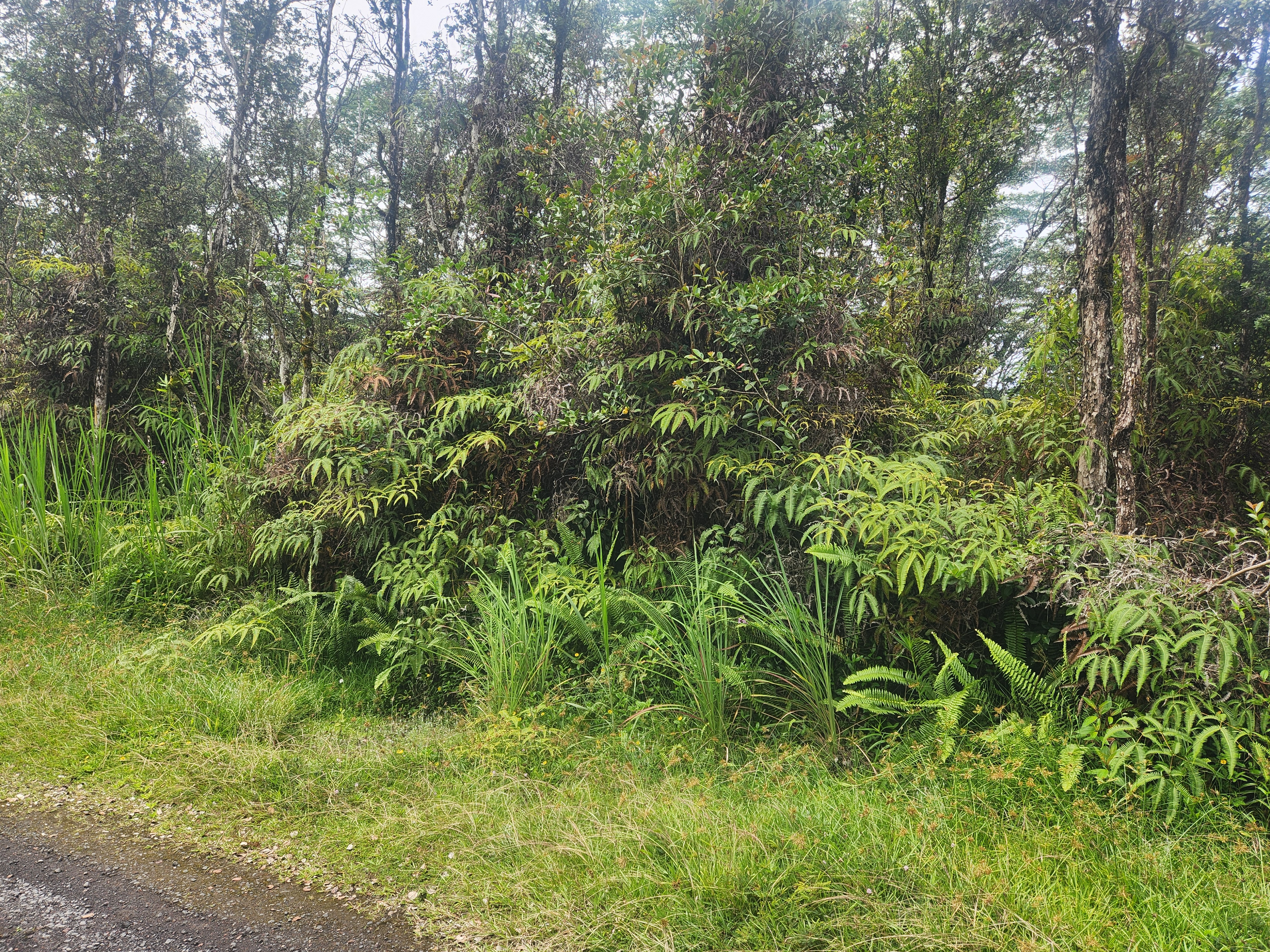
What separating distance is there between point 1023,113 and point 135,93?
1393cm

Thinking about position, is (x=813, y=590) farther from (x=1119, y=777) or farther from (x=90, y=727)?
(x=90, y=727)

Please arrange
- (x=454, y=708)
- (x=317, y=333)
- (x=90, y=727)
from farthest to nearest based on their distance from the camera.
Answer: (x=317, y=333) → (x=454, y=708) → (x=90, y=727)

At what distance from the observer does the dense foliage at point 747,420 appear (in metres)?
3.33

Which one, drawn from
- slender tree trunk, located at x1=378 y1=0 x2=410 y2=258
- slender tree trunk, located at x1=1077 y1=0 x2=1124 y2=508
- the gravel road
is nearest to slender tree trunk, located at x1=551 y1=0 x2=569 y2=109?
slender tree trunk, located at x1=378 y1=0 x2=410 y2=258

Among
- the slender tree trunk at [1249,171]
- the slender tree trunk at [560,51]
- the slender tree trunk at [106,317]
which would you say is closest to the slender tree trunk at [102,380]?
the slender tree trunk at [106,317]

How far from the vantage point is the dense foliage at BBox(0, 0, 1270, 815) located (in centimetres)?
333

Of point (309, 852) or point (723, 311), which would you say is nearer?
point (309, 852)

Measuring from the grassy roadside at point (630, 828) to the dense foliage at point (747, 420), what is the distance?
27cm

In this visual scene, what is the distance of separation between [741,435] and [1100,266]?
240 centimetres

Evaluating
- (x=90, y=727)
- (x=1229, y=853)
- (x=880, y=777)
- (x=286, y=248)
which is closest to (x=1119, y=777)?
(x=1229, y=853)

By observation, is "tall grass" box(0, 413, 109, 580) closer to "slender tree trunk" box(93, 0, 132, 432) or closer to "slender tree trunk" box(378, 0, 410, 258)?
"slender tree trunk" box(93, 0, 132, 432)

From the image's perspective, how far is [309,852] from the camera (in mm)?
2623

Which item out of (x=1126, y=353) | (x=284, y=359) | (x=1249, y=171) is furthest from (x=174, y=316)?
(x=1249, y=171)

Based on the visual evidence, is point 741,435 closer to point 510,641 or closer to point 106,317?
point 510,641
